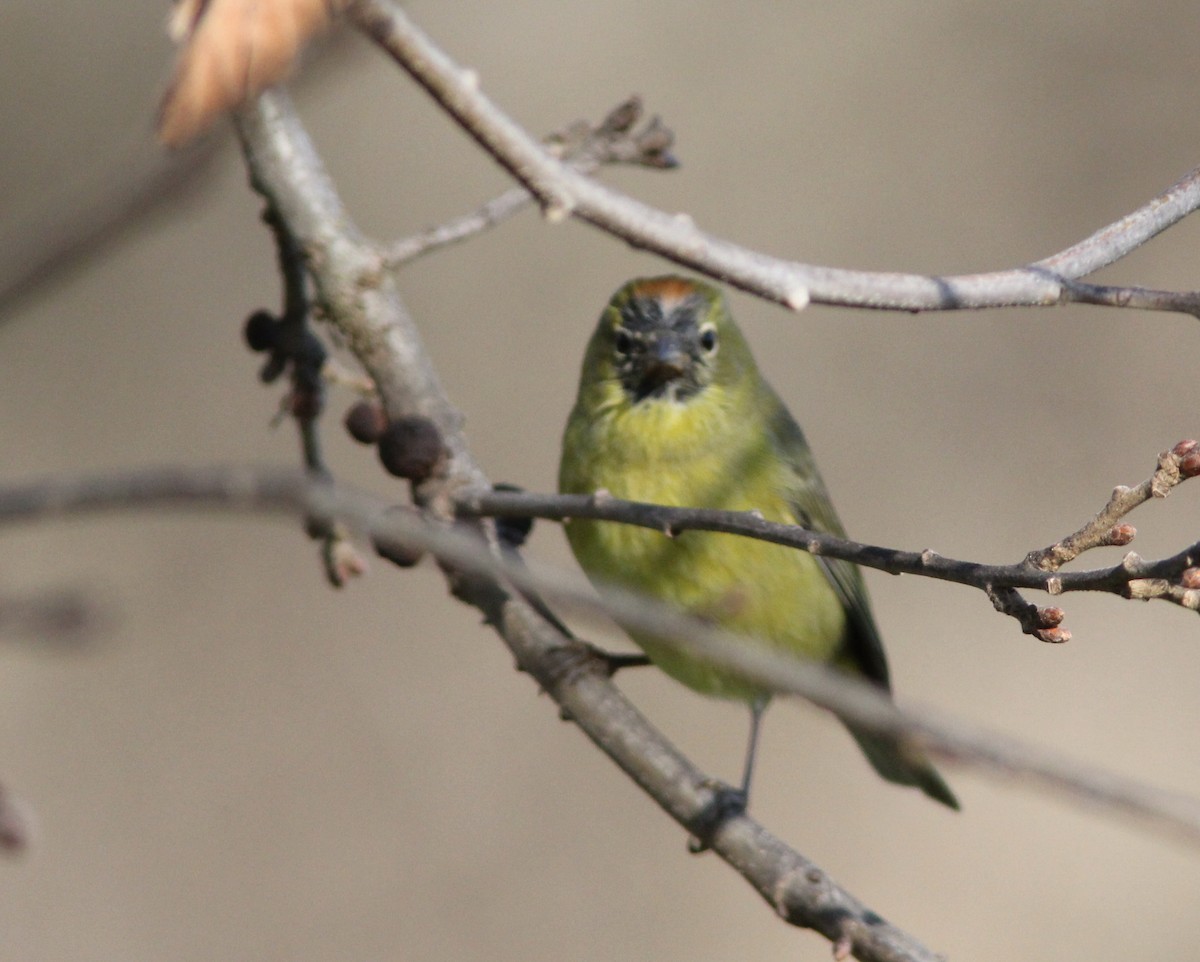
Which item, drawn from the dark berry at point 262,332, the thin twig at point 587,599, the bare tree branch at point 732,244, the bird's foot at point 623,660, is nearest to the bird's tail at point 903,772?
the bird's foot at point 623,660

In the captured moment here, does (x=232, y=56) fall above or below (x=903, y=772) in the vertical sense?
below

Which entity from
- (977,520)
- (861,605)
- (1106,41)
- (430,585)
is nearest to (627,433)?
(861,605)

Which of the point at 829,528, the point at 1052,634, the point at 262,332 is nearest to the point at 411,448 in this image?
the point at 262,332

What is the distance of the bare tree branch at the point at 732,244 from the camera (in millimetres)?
1411

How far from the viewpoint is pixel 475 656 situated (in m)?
5.84

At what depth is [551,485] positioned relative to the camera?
5.94 metres

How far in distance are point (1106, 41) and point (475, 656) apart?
4105 mm

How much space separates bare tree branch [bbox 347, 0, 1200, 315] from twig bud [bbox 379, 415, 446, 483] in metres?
1.05

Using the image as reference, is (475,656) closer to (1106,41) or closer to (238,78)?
(1106,41)

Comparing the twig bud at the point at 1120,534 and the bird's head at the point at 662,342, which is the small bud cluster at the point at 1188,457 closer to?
the twig bud at the point at 1120,534

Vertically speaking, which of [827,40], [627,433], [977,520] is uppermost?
[827,40]

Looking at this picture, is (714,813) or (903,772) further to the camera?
(903,772)

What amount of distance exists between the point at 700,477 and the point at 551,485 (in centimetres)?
241

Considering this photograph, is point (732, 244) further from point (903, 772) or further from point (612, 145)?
point (903, 772)
